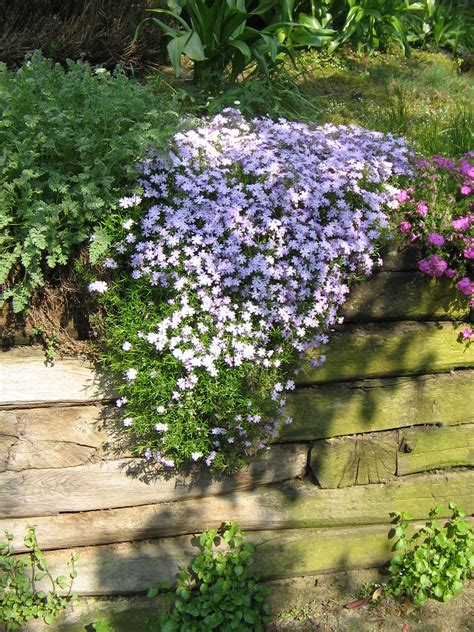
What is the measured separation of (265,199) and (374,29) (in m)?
3.25

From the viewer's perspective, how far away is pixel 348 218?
9.40ft

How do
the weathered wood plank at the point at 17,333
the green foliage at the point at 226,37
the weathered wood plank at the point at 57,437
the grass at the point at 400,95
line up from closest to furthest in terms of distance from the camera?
the weathered wood plank at the point at 17,333 < the weathered wood plank at the point at 57,437 < the grass at the point at 400,95 < the green foliage at the point at 226,37

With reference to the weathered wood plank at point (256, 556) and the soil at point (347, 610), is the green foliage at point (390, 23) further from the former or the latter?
the soil at point (347, 610)

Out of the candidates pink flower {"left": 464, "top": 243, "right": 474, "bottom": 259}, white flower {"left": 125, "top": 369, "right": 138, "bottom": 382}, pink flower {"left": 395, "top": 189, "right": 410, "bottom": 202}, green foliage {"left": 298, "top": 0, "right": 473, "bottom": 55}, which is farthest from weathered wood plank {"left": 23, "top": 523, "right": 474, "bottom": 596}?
green foliage {"left": 298, "top": 0, "right": 473, "bottom": 55}

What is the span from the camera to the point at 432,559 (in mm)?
3508

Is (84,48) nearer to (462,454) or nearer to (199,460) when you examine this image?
(199,460)

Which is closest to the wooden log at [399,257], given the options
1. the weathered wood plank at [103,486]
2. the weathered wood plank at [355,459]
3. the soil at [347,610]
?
the weathered wood plank at [355,459]

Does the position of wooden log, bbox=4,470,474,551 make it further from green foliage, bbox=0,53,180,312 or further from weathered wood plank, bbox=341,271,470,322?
green foliage, bbox=0,53,180,312

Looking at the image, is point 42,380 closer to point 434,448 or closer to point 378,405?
point 378,405

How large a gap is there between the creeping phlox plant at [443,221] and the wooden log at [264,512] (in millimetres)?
957

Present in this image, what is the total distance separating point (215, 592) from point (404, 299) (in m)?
1.77

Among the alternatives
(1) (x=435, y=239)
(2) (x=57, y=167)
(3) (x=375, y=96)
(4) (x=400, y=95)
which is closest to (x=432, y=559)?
(1) (x=435, y=239)

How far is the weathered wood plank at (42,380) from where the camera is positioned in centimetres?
283

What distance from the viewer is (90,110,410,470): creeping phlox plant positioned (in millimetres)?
2664
